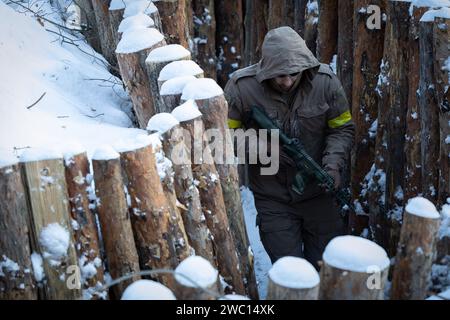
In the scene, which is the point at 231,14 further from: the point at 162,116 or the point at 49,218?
the point at 49,218

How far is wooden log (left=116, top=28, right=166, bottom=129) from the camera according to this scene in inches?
169

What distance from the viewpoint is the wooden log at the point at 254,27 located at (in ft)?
24.5

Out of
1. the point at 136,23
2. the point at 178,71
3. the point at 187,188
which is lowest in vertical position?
the point at 187,188

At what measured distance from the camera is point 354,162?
17.3ft

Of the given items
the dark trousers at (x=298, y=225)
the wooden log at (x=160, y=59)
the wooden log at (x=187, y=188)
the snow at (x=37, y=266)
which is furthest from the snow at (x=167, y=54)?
the snow at (x=37, y=266)

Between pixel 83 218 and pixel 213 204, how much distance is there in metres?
0.82

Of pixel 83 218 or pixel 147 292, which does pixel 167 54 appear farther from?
pixel 147 292

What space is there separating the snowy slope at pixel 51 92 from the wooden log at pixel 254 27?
8.03 feet

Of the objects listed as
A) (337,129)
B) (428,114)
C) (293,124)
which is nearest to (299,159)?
(293,124)

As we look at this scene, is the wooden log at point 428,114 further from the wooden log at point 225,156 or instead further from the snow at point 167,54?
the snow at point 167,54

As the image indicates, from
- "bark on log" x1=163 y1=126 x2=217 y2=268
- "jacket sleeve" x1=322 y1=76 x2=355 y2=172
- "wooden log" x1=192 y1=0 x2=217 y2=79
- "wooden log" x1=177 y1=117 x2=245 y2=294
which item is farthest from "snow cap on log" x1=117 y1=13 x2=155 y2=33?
"wooden log" x1=192 y1=0 x2=217 y2=79

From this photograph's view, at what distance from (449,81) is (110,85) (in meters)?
2.61

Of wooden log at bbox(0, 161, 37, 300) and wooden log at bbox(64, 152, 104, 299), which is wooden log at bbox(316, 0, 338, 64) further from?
wooden log at bbox(0, 161, 37, 300)

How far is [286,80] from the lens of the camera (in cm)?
438
